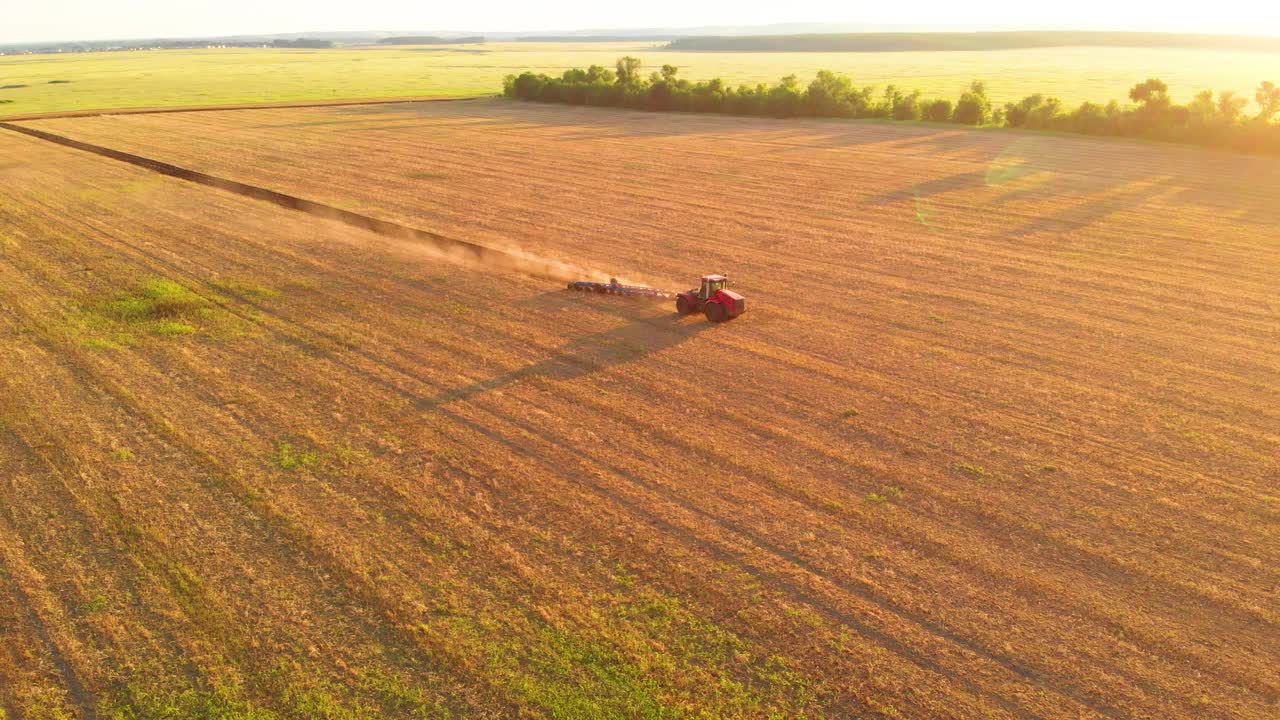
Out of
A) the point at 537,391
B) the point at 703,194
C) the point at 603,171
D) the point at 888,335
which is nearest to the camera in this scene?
the point at 537,391

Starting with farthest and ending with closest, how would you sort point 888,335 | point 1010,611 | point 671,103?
point 671,103 → point 888,335 → point 1010,611

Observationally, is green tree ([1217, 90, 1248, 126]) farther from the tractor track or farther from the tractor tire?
the tractor track

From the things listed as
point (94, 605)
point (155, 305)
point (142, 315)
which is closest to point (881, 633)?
point (94, 605)

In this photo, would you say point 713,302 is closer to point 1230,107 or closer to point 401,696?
point 401,696

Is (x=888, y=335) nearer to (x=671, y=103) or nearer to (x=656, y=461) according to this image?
(x=656, y=461)

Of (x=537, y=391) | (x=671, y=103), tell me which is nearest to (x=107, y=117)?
(x=671, y=103)

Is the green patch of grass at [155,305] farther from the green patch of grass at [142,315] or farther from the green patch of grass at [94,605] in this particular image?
the green patch of grass at [94,605]

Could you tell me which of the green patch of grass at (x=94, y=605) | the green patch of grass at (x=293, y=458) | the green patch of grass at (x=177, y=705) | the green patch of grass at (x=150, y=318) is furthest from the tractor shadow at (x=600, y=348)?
the green patch of grass at (x=177, y=705)

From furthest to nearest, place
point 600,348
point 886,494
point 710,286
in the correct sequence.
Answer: point 710,286 < point 600,348 < point 886,494
